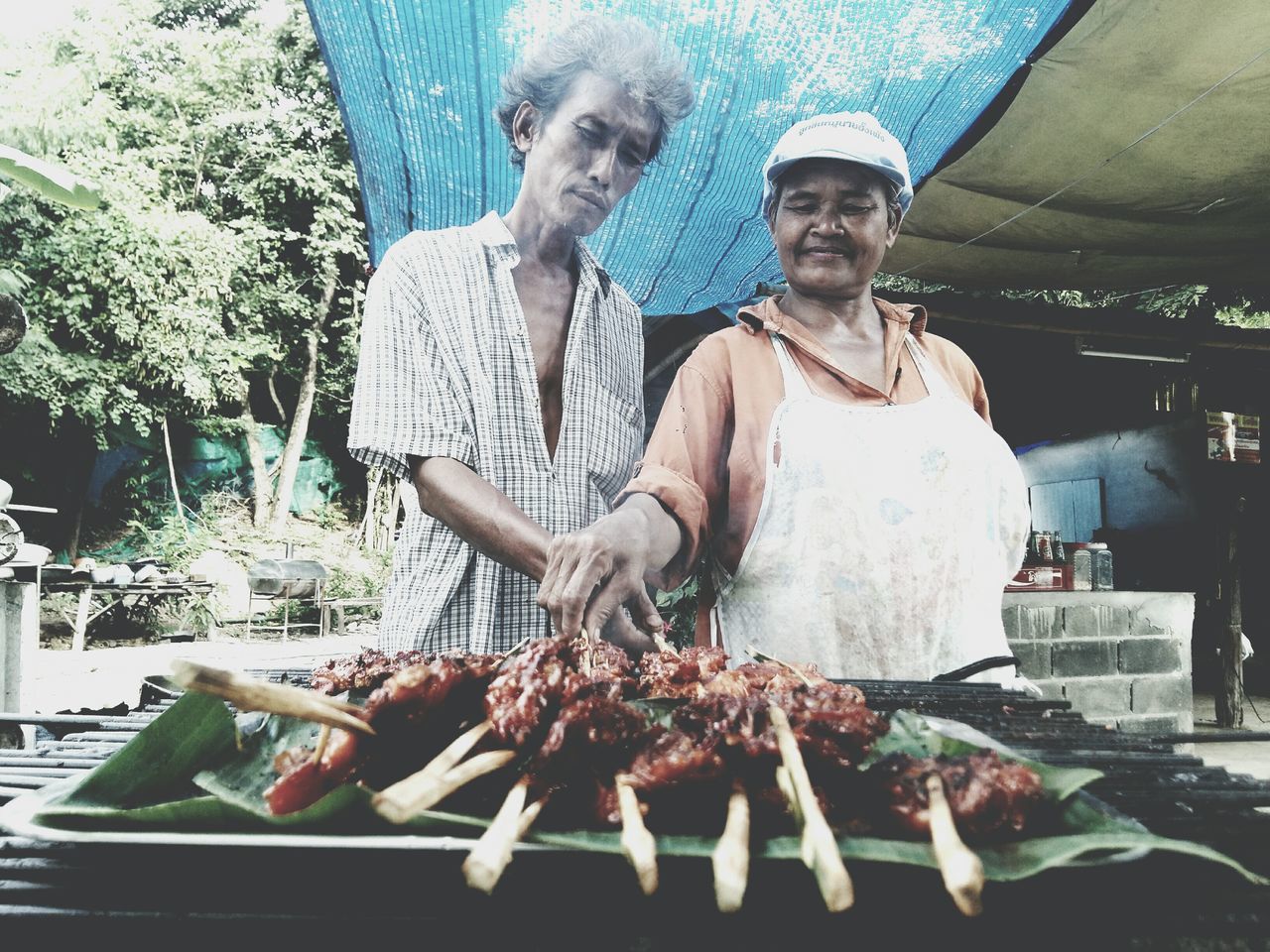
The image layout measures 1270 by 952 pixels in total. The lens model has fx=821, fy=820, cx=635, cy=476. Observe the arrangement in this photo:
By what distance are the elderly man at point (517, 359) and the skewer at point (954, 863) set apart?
1451mm

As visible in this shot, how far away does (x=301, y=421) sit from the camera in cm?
2053

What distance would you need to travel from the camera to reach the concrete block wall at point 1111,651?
212 inches

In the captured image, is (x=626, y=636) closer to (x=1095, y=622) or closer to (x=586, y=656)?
(x=586, y=656)

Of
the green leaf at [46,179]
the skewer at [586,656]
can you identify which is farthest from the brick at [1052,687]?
the green leaf at [46,179]

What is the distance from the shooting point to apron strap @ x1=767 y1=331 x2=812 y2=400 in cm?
254

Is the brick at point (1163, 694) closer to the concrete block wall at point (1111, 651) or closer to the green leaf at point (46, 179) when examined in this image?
the concrete block wall at point (1111, 651)

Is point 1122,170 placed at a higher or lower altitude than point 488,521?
higher

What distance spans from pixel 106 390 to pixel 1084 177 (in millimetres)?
17263

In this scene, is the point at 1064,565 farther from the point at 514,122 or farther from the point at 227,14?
the point at 227,14

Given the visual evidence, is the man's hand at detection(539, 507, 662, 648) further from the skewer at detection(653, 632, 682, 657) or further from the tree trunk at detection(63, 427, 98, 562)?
the tree trunk at detection(63, 427, 98, 562)

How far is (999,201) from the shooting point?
16.6 ft

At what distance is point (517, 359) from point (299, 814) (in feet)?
6.13

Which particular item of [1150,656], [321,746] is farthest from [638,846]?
[1150,656]

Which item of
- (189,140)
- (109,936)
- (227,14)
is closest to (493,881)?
(109,936)
